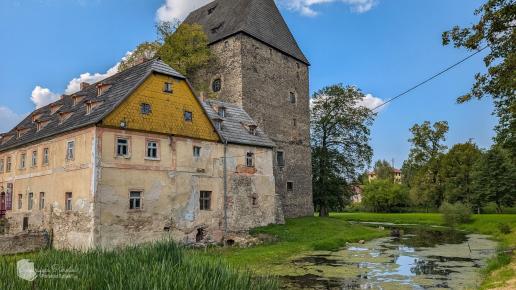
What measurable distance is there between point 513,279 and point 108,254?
10.6 meters

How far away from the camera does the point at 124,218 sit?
19.0 meters

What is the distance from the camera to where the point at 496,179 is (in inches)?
1918

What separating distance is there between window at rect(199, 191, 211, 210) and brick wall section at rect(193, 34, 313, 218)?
10777mm

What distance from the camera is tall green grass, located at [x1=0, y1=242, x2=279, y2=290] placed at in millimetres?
5820

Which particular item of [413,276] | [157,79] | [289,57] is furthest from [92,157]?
[289,57]

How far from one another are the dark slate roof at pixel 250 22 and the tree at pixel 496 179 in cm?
2728

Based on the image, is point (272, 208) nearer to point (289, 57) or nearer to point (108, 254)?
point (289, 57)

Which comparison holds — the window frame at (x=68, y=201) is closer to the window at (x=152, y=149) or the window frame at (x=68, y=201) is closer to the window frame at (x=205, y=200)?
the window at (x=152, y=149)

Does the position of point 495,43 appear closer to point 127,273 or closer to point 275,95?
point 127,273

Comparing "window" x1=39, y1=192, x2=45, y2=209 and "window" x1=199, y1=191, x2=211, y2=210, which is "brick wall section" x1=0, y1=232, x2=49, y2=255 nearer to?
"window" x1=39, y1=192, x2=45, y2=209

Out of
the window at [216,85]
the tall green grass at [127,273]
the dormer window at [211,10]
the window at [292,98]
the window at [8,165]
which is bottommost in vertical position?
the tall green grass at [127,273]

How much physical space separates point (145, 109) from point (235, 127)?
7.10 metres

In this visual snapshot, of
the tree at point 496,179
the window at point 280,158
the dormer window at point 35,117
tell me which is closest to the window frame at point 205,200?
the window at point 280,158

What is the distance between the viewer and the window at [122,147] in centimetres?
1928
